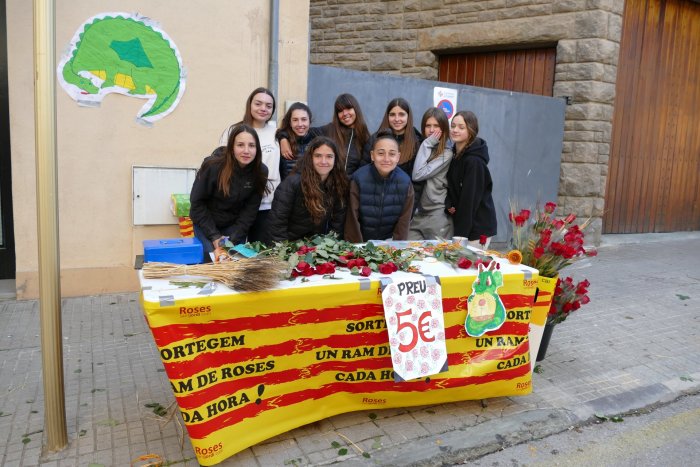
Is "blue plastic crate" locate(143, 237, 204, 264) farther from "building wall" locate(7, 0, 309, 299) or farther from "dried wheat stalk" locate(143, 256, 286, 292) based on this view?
"building wall" locate(7, 0, 309, 299)

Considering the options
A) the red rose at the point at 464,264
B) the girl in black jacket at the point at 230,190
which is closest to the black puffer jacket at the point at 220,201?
the girl in black jacket at the point at 230,190

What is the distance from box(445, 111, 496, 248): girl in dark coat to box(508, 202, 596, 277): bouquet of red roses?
22.8 inches

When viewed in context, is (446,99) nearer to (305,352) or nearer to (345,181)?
(345,181)

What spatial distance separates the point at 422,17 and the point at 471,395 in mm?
8141

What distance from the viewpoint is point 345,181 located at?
4.31 metres

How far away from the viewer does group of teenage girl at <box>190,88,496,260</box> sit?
4.16 meters

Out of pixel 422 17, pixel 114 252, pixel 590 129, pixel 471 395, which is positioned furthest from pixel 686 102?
pixel 114 252

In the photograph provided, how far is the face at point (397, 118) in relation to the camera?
4855 mm

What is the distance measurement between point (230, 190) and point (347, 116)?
1.26 meters

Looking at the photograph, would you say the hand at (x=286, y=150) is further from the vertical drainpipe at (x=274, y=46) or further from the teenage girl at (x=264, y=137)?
the vertical drainpipe at (x=274, y=46)

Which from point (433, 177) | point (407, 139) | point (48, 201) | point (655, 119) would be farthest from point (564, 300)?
point (655, 119)

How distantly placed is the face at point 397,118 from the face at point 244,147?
1360 millimetres

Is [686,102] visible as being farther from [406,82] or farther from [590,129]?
[406,82]

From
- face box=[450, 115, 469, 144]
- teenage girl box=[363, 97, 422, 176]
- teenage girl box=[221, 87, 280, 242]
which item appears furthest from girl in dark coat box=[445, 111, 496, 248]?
teenage girl box=[221, 87, 280, 242]
